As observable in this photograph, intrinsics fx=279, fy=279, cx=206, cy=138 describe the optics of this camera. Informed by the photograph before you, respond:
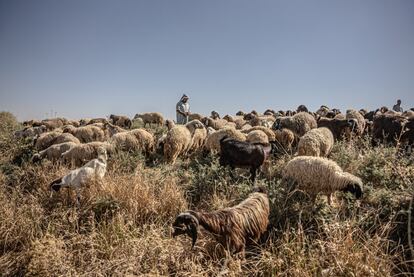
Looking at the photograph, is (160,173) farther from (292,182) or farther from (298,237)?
(298,237)

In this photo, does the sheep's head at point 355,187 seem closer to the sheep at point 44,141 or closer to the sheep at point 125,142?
the sheep at point 125,142

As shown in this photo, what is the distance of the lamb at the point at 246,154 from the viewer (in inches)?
248

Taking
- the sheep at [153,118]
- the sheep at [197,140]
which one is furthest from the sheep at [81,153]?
the sheep at [153,118]

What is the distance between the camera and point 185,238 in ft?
14.5

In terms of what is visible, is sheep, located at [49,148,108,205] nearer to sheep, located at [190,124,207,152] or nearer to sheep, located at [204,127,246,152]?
sheep, located at [204,127,246,152]

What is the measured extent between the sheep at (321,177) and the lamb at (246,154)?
0.87 meters

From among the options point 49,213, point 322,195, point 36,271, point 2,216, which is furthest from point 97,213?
point 322,195

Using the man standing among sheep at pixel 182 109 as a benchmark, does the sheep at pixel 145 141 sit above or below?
below

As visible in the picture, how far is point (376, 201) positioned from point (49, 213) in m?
6.18

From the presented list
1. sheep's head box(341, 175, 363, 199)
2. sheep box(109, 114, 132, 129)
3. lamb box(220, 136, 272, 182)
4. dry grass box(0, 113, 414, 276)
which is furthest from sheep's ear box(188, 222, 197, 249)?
sheep box(109, 114, 132, 129)

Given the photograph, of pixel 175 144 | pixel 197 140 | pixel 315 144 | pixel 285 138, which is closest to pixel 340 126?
pixel 285 138

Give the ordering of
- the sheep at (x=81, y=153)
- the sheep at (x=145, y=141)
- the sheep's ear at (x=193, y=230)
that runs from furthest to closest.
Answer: the sheep at (x=145, y=141)
the sheep at (x=81, y=153)
the sheep's ear at (x=193, y=230)

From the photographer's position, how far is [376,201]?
5.01m

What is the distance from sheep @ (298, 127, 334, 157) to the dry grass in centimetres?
48
